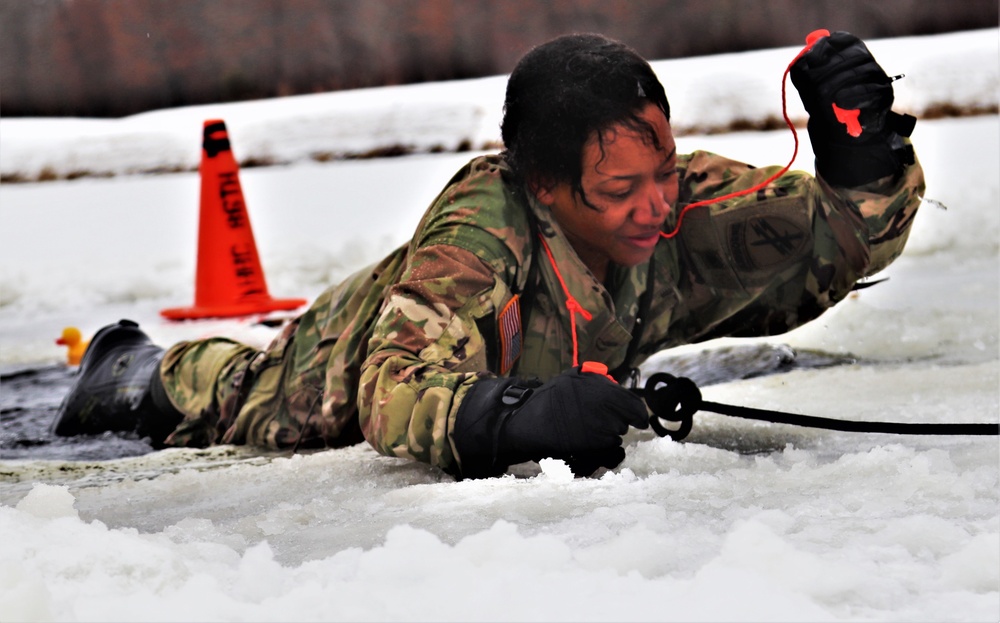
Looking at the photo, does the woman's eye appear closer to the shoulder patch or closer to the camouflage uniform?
the camouflage uniform

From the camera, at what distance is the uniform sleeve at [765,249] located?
2.31 m

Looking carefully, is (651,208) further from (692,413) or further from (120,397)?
(120,397)

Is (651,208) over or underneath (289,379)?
over

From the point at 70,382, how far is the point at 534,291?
2.01m

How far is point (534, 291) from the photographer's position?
212cm

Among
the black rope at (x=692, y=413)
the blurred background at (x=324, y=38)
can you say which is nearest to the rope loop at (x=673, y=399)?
the black rope at (x=692, y=413)

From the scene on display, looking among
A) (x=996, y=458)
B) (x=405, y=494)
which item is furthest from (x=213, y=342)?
(x=996, y=458)

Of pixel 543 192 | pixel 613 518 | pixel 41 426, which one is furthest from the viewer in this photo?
pixel 41 426

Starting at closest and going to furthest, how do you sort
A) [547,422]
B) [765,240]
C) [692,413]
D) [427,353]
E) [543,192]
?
[547,422] < [427,353] < [692,413] < [543,192] < [765,240]

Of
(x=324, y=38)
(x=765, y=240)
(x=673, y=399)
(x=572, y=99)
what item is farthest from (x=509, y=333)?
(x=324, y=38)

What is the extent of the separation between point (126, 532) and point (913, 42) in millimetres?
6684

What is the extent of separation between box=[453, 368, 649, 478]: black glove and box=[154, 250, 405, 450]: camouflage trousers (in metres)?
0.56

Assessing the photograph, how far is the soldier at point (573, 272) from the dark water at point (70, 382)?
0.40 m

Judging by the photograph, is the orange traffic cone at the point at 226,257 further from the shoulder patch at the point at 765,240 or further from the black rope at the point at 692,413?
the black rope at the point at 692,413
